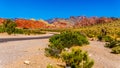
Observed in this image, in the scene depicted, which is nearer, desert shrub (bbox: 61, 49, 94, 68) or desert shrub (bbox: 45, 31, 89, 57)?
desert shrub (bbox: 61, 49, 94, 68)

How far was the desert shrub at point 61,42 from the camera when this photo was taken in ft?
60.7

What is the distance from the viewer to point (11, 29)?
145 feet

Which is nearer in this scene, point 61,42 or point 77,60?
point 77,60

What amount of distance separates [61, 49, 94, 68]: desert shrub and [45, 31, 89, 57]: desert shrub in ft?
7.79

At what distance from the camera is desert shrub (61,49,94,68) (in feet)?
48.9

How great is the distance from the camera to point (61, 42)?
2048cm

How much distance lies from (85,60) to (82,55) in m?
0.29

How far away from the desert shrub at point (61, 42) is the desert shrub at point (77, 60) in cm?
238

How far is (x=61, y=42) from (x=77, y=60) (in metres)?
5.42

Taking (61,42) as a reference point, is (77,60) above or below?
below

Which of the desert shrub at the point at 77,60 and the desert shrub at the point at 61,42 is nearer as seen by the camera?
the desert shrub at the point at 77,60

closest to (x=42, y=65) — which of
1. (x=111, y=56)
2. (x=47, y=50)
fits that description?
(x=47, y=50)

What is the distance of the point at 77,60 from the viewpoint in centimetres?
1516

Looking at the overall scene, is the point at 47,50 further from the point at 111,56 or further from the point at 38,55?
the point at 111,56
